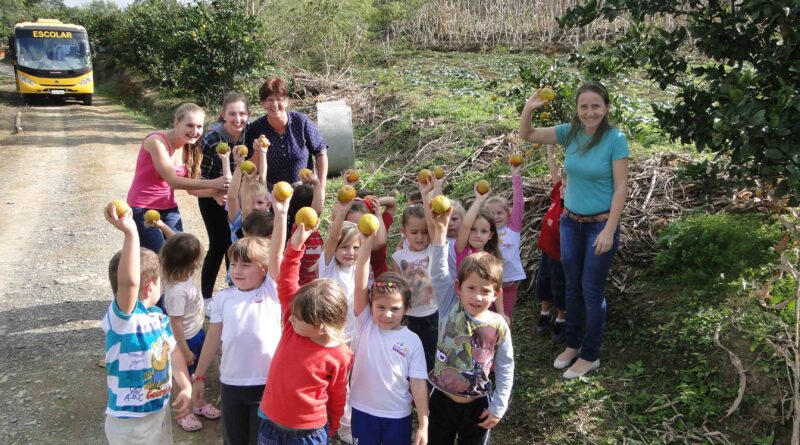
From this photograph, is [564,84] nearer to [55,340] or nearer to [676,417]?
[676,417]

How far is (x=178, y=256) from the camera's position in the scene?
12.8 ft

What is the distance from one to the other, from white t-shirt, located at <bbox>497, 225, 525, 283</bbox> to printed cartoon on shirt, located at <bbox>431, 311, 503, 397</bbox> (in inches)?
44.9

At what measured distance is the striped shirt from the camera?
2828 mm

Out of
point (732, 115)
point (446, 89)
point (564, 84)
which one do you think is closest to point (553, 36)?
point (446, 89)

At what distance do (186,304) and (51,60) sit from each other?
23000 mm

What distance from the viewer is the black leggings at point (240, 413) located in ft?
10.2

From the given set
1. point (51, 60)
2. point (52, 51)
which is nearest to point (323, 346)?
point (51, 60)

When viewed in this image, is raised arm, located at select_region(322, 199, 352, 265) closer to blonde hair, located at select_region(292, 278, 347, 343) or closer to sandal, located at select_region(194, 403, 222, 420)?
blonde hair, located at select_region(292, 278, 347, 343)

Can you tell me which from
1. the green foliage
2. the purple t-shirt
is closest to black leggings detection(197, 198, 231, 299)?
the purple t-shirt

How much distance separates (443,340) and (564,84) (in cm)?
362

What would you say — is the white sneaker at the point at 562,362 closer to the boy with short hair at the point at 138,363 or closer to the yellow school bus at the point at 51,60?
the boy with short hair at the point at 138,363

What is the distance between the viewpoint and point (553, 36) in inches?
763

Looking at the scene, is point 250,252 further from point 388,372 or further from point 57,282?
point 57,282

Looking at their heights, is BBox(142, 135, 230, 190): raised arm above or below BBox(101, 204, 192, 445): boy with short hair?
above
